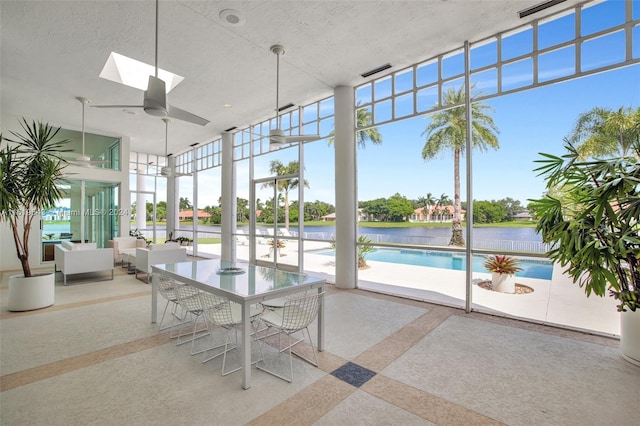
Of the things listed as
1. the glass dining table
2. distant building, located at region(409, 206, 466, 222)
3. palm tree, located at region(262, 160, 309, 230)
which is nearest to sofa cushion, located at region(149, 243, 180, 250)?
palm tree, located at region(262, 160, 309, 230)

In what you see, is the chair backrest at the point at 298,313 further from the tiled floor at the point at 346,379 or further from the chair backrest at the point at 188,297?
Result: the chair backrest at the point at 188,297

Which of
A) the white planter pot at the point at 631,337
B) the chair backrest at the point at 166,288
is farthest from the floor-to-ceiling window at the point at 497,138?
the chair backrest at the point at 166,288

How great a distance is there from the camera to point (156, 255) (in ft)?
21.0

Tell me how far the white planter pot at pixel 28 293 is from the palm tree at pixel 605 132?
8.29 m

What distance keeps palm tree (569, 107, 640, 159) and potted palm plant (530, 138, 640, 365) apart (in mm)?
919

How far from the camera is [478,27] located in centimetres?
407

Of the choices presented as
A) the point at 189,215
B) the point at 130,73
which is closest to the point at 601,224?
the point at 130,73

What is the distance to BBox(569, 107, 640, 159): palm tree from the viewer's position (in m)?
3.66

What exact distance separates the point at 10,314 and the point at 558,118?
381 inches

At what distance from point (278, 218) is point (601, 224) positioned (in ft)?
20.0

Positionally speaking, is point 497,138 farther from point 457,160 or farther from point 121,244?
point 121,244

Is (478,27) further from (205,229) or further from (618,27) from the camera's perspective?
(205,229)

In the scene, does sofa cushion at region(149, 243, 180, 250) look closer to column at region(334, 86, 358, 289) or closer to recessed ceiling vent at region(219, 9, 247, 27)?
column at region(334, 86, 358, 289)

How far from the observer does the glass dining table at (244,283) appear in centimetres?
246
